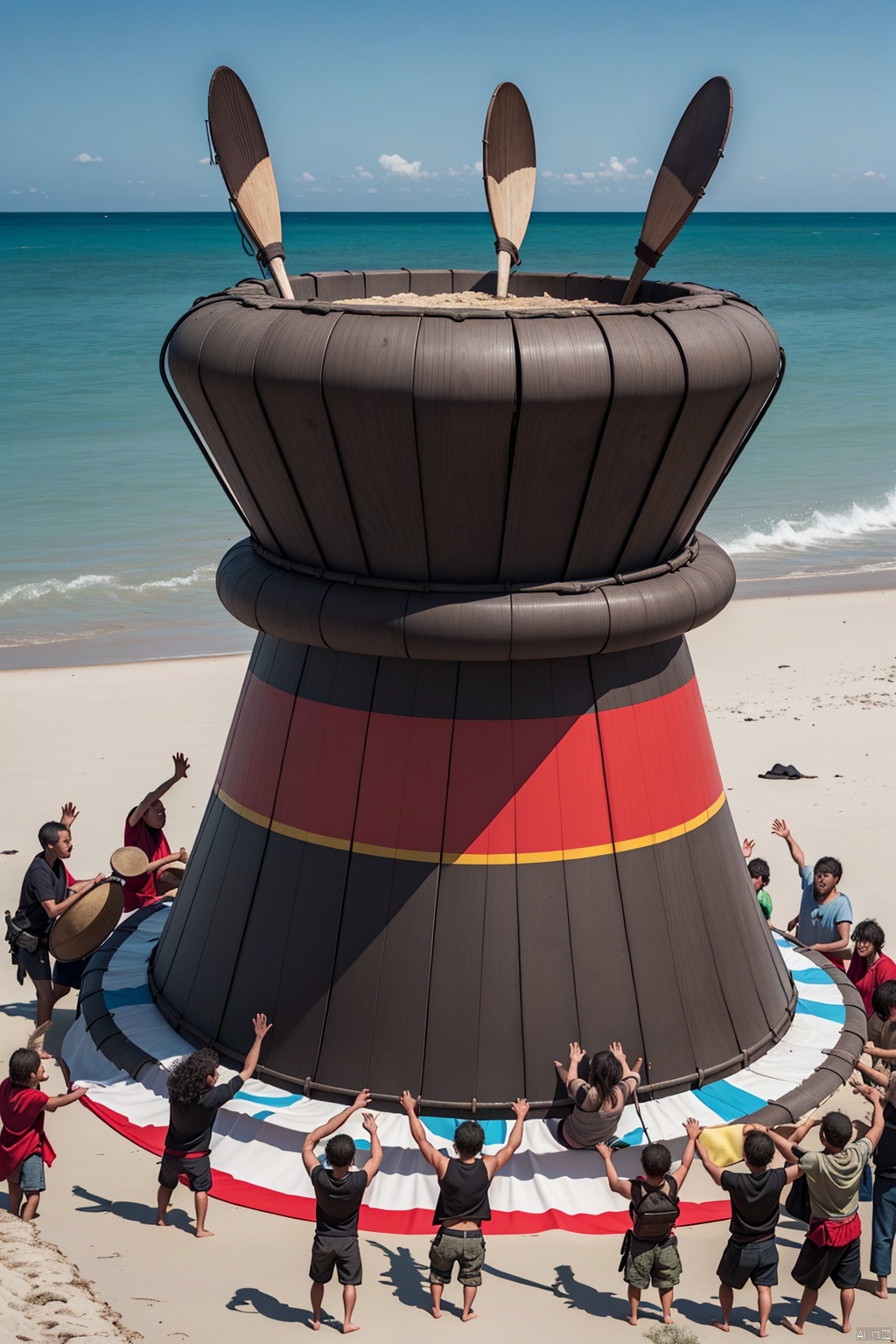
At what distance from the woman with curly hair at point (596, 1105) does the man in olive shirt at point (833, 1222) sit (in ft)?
2.14

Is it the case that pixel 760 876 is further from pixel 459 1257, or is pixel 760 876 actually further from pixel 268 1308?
pixel 268 1308

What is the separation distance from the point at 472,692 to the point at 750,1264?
2112 mm

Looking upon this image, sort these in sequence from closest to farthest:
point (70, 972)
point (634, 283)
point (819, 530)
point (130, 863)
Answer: point (634, 283) < point (70, 972) < point (130, 863) < point (819, 530)

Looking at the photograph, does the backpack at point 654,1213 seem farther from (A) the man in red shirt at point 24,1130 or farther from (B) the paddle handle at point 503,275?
(B) the paddle handle at point 503,275

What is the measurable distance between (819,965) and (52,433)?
98.0 feet

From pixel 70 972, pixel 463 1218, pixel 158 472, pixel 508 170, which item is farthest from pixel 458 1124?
pixel 158 472

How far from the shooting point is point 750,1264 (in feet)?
14.7

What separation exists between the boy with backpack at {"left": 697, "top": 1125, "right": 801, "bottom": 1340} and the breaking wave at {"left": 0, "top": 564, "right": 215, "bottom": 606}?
51.8ft

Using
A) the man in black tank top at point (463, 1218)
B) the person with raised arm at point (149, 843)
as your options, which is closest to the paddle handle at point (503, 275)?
the person with raised arm at point (149, 843)

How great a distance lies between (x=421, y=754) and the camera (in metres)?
5.11

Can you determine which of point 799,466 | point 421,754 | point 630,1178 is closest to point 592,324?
point 421,754

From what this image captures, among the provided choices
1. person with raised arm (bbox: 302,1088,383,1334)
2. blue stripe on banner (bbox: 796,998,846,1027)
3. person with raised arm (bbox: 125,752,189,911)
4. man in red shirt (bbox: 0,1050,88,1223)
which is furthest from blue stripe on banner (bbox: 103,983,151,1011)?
blue stripe on banner (bbox: 796,998,846,1027)

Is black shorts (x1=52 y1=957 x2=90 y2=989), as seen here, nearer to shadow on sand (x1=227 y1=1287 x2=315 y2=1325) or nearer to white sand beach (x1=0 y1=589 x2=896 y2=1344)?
white sand beach (x1=0 y1=589 x2=896 y2=1344)

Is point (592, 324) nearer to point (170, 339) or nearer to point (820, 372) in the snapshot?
point (170, 339)
